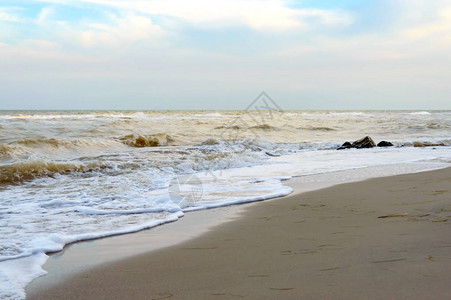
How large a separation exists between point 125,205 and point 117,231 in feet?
3.92

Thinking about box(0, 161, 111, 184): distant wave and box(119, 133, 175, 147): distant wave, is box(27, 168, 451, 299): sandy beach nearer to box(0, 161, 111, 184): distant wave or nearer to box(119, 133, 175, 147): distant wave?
box(0, 161, 111, 184): distant wave

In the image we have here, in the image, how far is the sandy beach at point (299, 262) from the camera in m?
2.07

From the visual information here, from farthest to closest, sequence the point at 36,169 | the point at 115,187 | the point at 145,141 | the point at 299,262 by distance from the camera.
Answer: the point at 145,141
the point at 36,169
the point at 115,187
the point at 299,262

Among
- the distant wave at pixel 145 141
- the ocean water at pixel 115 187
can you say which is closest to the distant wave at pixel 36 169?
the ocean water at pixel 115 187

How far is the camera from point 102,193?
5.58 metres

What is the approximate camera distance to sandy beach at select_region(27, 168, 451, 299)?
2072 mm

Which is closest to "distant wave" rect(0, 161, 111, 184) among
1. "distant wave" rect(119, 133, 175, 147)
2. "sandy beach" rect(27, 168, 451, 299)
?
"sandy beach" rect(27, 168, 451, 299)

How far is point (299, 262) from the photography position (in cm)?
249

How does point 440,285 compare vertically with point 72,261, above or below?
above

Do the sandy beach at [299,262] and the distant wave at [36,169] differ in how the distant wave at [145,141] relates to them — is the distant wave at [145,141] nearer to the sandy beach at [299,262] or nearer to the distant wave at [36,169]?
the distant wave at [36,169]

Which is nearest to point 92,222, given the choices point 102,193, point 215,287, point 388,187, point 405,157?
point 102,193

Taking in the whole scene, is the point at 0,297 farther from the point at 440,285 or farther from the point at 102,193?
the point at 102,193

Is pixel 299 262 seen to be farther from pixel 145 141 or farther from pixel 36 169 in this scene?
pixel 145 141

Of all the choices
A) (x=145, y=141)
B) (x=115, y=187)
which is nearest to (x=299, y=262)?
(x=115, y=187)
